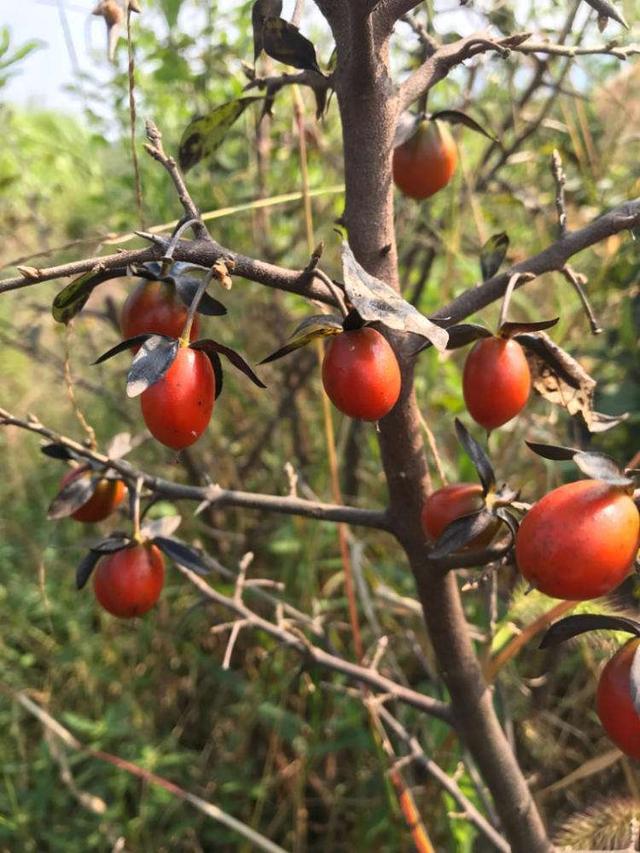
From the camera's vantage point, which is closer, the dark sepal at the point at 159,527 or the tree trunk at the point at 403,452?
the tree trunk at the point at 403,452

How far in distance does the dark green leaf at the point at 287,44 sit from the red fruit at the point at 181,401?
0.92 feet

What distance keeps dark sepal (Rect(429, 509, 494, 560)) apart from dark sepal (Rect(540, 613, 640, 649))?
0.09 metres

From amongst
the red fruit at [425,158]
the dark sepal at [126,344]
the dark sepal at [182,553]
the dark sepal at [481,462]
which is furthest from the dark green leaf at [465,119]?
the dark sepal at [182,553]

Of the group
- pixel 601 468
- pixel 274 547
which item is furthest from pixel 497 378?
pixel 274 547

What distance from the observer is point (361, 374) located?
560mm

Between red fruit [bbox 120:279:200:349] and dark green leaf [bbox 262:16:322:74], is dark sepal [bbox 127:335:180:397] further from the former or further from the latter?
dark green leaf [bbox 262:16:322:74]

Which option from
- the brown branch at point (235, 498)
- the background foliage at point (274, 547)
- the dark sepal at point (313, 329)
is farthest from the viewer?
the background foliage at point (274, 547)

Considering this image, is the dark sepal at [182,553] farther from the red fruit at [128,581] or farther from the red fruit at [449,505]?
the red fruit at [449,505]

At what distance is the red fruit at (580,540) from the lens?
0.52 metres

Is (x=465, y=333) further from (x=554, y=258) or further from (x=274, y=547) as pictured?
(x=274, y=547)

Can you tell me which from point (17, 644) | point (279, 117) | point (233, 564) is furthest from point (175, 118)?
point (17, 644)

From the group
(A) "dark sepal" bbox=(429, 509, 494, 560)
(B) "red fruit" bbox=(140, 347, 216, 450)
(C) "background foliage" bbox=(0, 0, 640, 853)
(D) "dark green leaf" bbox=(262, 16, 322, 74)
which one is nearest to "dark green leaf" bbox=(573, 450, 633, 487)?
(A) "dark sepal" bbox=(429, 509, 494, 560)

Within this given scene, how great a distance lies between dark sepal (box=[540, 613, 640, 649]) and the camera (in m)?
0.55

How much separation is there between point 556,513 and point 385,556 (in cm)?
128
